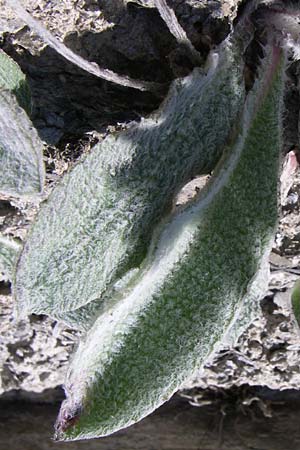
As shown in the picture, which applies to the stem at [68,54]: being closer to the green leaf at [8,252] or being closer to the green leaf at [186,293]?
the green leaf at [186,293]

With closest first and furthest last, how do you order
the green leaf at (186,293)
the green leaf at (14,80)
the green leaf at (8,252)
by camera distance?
1. the green leaf at (186,293)
2. the green leaf at (14,80)
3. the green leaf at (8,252)

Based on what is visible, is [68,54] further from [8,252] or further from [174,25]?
[8,252]

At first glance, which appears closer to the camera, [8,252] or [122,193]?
[122,193]

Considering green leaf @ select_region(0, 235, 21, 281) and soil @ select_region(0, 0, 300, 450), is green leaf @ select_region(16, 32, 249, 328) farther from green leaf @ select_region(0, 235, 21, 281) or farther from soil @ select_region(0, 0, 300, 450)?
green leaf @ select_region(0, 235, 21, 281)

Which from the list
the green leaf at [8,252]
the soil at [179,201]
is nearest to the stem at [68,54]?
the soil at [179,201]

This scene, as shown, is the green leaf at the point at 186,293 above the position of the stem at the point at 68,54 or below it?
below

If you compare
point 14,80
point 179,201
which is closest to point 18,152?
point 14,80
